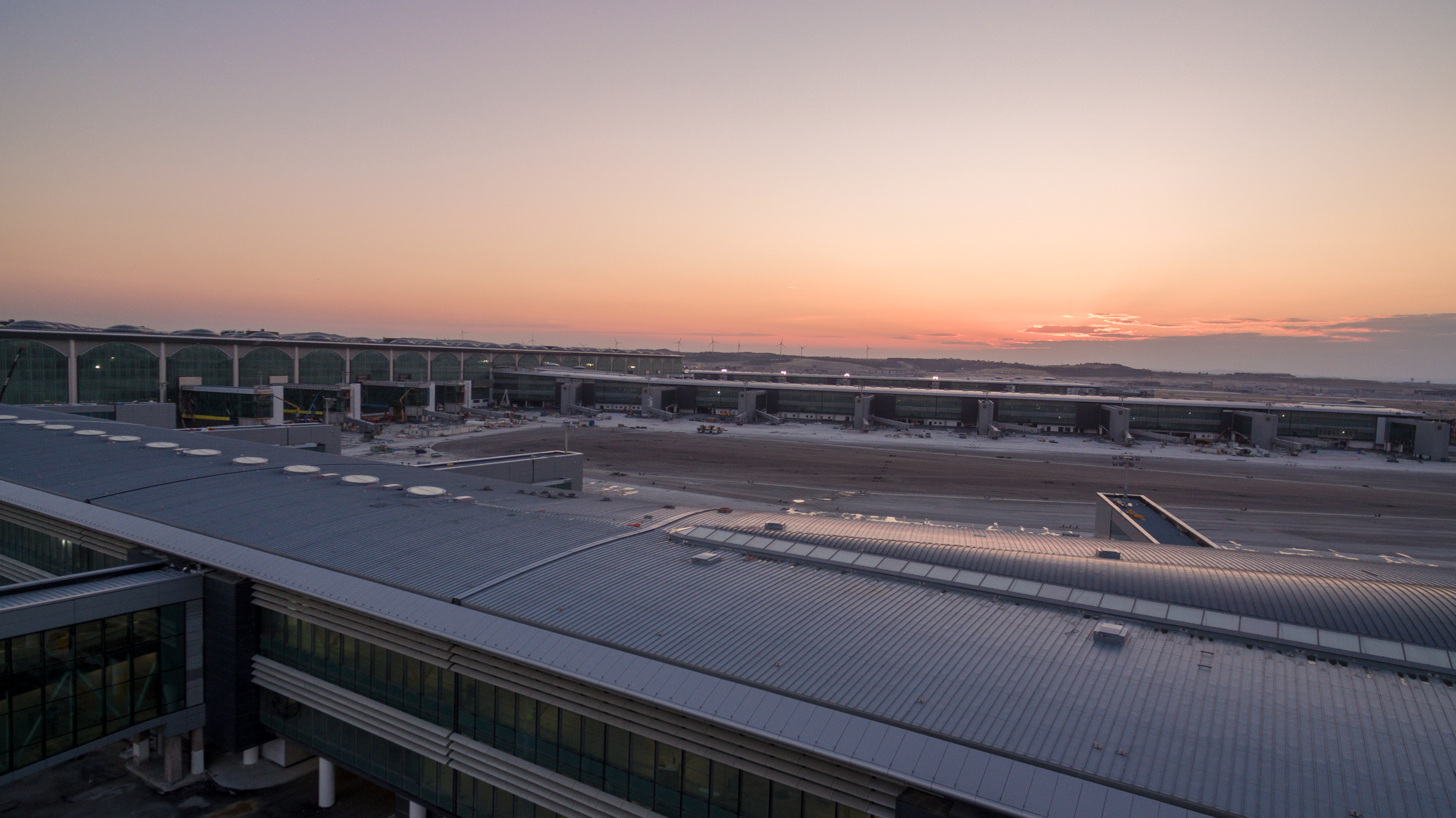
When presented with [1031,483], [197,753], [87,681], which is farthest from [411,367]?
[87,681]

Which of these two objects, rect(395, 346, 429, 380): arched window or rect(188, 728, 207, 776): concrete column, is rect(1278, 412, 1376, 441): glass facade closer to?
rect(188, 728, 207, 776): concrete column

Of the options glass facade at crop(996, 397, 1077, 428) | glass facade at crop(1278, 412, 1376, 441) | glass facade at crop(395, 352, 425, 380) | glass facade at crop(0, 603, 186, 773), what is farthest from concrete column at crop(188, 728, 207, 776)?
glass facade at crop(1278, 412, 1376, 441)

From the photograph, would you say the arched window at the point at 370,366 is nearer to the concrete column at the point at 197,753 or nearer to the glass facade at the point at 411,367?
the glass facade at the point at 411,367

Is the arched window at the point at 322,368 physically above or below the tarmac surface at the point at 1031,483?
above

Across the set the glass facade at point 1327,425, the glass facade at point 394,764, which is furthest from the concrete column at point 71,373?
the glass facade at point 1327,425

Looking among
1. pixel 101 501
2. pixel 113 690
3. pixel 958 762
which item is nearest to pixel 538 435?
pixel 101 501

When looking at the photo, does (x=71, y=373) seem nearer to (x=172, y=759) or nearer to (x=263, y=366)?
(x=263, y=366)
